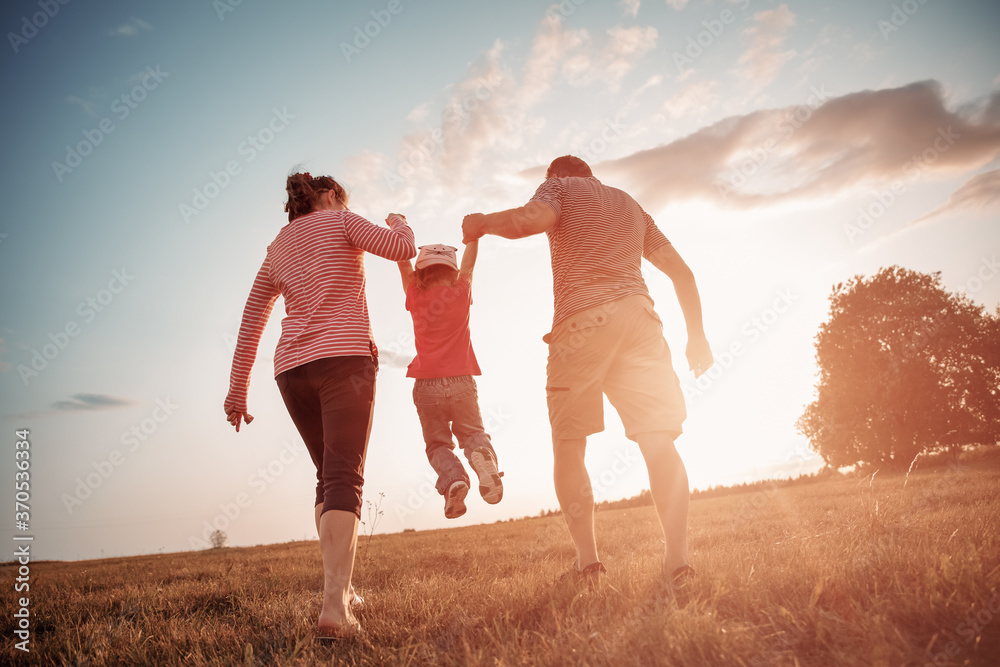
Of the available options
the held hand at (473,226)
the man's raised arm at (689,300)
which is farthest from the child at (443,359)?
the man's raised arm at (689,300)

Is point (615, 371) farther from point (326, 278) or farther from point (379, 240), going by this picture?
point (326, 278)

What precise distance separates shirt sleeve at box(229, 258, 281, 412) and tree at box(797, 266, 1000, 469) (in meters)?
25.0

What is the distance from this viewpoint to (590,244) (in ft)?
12.7

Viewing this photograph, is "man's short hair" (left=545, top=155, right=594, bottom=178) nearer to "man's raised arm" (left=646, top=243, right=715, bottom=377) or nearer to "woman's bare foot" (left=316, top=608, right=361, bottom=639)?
"man's raised arm" (left=646, top=243, right=715, bottom=377)

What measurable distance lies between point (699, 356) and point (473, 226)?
1957 millimetres

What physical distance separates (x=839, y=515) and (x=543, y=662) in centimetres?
651

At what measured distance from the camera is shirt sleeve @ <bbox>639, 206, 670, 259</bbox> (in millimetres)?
4340

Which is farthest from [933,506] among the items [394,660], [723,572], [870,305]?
[870,305]

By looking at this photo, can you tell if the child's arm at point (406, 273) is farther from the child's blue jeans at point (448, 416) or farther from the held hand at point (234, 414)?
the held hand at point (234, 414)

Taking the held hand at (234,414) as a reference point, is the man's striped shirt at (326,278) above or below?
above

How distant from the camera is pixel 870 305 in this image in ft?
74.3

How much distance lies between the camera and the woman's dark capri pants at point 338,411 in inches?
120

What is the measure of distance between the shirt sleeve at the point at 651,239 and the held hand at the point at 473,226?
4.74 feet

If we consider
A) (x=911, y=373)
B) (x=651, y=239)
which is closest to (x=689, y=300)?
(x=651, y=239)
